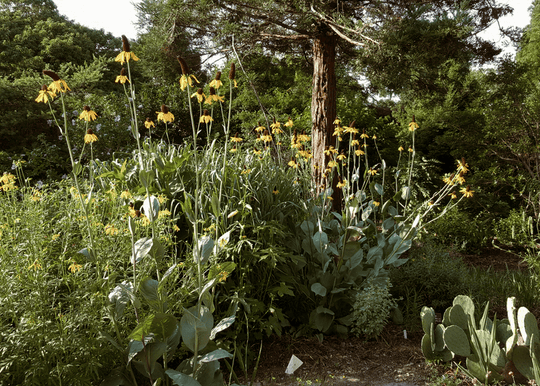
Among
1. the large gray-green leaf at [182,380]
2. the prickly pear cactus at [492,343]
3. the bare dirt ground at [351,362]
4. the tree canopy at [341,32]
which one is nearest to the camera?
the large gray-green leaf at [182,380]

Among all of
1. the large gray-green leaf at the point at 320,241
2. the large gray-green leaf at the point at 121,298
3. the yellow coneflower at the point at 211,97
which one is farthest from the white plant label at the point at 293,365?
the yellow coneflower at the point at 211,97

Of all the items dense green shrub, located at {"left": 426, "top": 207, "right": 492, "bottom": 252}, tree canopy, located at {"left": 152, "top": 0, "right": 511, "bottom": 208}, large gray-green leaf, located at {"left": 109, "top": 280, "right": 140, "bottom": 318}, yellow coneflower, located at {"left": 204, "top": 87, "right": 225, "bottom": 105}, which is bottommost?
dense green shrub, located at {"left": 426, "top": 207, "right": 492, "bottom": 252}

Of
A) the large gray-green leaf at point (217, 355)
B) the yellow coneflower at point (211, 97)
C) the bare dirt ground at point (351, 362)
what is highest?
the yellow coneflower at point (211, 97)

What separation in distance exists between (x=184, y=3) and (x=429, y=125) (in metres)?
4.09

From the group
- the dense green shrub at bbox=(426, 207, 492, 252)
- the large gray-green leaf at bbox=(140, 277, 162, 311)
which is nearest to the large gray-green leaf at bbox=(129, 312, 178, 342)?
the large gray-green leaf at bbox=(140, 277, 162, 311)

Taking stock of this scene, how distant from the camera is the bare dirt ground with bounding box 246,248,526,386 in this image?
2104 mm

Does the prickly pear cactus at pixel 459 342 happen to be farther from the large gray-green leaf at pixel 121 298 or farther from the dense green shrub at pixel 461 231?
the dense green shrub at pixel 461 231

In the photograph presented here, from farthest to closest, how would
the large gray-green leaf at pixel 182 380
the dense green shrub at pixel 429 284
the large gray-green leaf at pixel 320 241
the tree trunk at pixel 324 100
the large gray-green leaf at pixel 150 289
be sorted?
the tree trunk at pixel 324 100
the dense green shrub at pixel 429 284
the large gray-green leaf at pixel 320 241
the large gray-green leaf at pixel 150 289
the large gray-green leaf at pixel 182 380

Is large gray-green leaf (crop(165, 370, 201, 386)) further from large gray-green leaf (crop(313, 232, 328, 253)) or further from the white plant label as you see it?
large gray-green leaf (crop(313, 232, 328, 253))

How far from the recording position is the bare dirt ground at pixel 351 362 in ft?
6.90

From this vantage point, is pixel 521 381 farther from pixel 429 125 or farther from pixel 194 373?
pixel 429 125

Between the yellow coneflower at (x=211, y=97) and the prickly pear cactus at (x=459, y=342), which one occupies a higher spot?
the yellow coneflower at (x=211, y=97)

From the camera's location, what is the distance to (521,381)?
77.8 inches

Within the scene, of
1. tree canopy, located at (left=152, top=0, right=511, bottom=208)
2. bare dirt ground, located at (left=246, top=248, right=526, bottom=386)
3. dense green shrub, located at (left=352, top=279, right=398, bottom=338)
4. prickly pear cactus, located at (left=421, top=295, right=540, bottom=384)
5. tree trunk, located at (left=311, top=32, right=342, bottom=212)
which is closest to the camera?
prickly pear cactus, located at (left=421, top=295, right=540, bottom=384)
